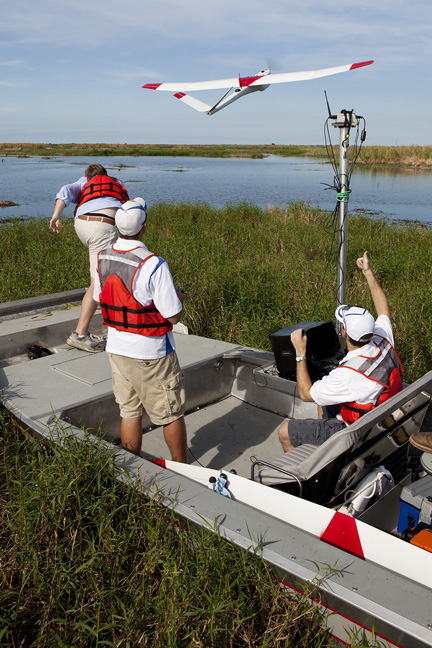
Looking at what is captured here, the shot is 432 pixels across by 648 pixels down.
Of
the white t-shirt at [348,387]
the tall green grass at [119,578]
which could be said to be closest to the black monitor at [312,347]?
the white t-shirt at [348,387]

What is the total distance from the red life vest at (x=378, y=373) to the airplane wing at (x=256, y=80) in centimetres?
199

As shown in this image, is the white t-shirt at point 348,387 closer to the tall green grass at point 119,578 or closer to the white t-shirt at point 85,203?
the tall green grass at point 119,578

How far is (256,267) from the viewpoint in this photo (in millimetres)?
7406

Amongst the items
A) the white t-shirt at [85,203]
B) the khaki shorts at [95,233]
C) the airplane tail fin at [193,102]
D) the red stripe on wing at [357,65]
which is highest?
the red stripe on wing at [357,65]

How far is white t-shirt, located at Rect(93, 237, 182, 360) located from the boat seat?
805 millimetres

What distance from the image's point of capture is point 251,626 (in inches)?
76.2

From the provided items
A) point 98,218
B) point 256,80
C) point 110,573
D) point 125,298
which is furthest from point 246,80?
point 110,573

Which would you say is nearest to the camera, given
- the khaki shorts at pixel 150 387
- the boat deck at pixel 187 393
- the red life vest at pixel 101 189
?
the khaki shorts at pixel 150 387

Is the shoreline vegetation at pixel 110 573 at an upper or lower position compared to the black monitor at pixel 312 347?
lower

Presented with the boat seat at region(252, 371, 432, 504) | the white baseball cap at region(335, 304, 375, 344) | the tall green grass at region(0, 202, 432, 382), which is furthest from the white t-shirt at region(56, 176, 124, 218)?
the boat seat at region(252, 371, 432, 504)

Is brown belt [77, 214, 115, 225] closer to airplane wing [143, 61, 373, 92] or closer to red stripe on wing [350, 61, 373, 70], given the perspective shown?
airplane wing [143, 61, 373, 92]

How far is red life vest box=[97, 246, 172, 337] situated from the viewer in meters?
2.74

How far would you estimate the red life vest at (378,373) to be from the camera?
9.05 ft

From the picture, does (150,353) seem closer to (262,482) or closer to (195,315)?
(262,482)
